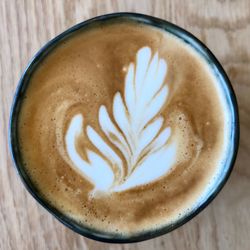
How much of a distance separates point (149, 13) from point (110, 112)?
26 centimetres

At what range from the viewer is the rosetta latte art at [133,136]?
1.15m

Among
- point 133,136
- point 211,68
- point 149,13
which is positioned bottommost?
point 133,136

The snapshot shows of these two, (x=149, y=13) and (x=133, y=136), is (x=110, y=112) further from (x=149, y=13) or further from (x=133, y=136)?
(x=149, y=13)

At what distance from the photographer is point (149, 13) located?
1246mm

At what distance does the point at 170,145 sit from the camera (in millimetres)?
1156

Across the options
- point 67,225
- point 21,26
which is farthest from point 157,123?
point 21,26

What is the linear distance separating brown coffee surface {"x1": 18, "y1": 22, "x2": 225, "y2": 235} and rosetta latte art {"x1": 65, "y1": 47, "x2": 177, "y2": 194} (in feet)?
0.04

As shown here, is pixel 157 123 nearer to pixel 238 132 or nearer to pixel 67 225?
pixel 238 132

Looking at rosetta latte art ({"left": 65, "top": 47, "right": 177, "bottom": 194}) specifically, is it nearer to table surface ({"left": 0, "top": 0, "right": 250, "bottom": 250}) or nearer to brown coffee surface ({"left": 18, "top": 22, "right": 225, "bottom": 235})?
brown coffee surface ({"left": 18, "top": 22, "right": 225, "bottom": 235})

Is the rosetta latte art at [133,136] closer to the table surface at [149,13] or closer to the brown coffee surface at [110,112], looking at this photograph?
the brown coffee surface at [110,112]

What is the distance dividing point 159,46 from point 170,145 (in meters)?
0.21

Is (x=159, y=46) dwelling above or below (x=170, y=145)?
above

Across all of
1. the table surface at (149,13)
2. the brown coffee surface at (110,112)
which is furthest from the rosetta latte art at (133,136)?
the table surface at (149,13)

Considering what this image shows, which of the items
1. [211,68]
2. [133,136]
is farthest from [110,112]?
[211,68]
